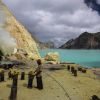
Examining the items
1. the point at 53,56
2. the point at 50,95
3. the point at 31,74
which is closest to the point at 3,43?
the point at 31,74

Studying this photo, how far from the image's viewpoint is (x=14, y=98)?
688 inches

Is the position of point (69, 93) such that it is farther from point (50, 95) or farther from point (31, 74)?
point (31, 74)

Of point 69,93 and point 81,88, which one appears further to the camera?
point 81,88

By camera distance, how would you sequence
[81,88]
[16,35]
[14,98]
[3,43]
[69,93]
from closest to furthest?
[14,98]
[69,93]
[81,88]
[3,43]
[16,35]

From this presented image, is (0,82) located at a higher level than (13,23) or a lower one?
lower

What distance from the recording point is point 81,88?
75.8 feet

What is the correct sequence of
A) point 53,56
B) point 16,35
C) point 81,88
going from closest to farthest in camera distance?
point 81,88 → point 53,56 → point 16,35

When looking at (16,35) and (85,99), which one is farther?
(16,35)

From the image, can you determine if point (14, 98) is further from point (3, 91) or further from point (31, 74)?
point (31, 74)

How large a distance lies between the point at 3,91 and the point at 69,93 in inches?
206

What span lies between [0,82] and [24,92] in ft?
16.2

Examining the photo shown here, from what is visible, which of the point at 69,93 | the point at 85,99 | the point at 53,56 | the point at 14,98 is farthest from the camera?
the point at 53,56

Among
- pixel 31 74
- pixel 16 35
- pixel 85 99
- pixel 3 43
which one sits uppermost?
pixel 16 35

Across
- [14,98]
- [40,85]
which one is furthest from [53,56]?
[14,98]
